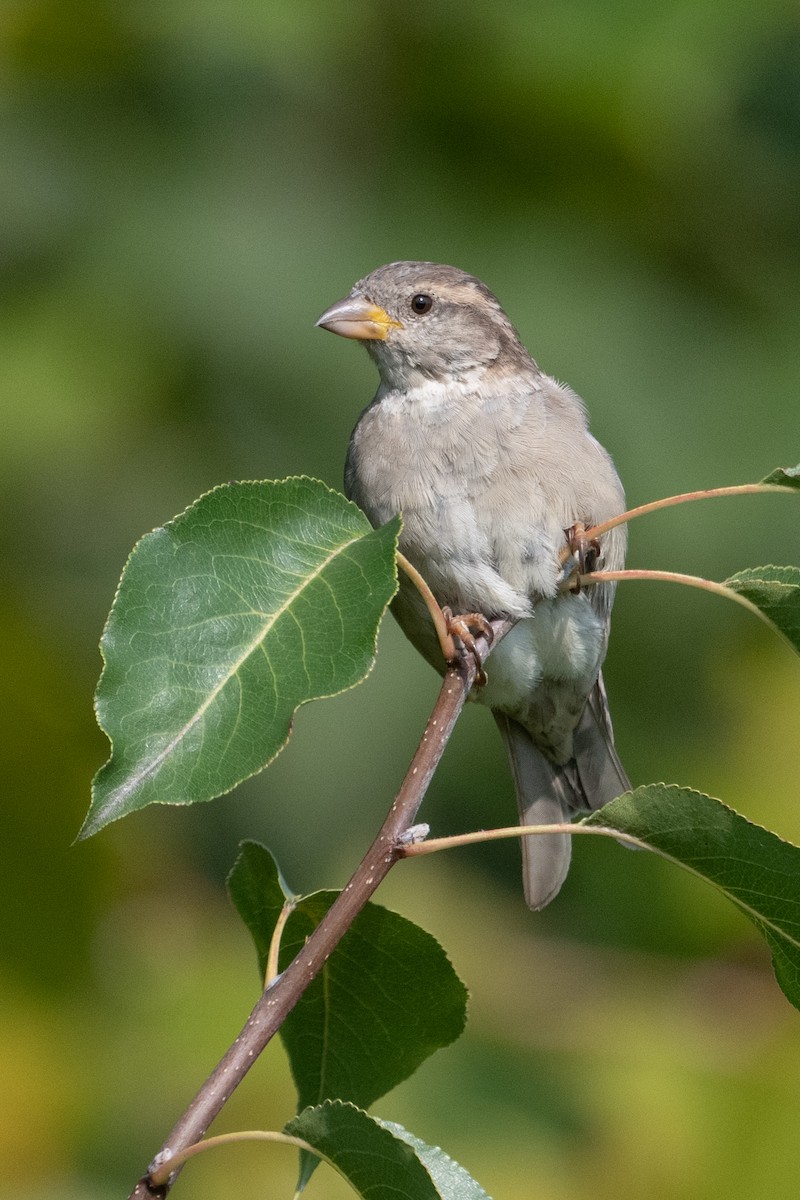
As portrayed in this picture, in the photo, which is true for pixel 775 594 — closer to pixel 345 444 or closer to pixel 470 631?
pixel 470 631

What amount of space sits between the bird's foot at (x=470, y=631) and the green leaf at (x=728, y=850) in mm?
332

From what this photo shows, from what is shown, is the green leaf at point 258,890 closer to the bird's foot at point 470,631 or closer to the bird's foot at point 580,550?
the bird's foot at point 470,631

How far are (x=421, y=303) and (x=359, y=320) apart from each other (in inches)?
7.9

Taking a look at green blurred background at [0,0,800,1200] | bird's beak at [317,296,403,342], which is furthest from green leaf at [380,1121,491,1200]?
green blurred background at [0,0,800,1200]

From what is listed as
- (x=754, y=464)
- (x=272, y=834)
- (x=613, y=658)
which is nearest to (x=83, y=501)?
(x=272, y=834)

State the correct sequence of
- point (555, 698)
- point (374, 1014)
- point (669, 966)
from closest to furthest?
point (374, 1014), point (555, 698), point (669, 966)

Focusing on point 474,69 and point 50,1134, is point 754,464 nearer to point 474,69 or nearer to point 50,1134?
point 474,69

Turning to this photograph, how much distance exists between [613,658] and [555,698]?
2.24m

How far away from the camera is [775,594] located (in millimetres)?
2178

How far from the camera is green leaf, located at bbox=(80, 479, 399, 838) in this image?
1.76m

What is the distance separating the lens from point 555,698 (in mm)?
3854

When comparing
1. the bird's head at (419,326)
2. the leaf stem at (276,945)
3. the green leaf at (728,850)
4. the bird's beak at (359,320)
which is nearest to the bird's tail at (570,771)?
the bird's head at (419,326)

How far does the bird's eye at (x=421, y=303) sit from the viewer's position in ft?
12.8

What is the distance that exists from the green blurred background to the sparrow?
41.7 inches
